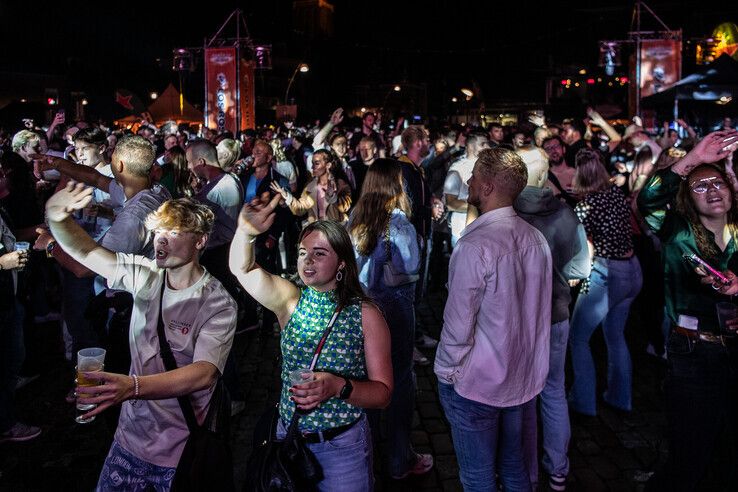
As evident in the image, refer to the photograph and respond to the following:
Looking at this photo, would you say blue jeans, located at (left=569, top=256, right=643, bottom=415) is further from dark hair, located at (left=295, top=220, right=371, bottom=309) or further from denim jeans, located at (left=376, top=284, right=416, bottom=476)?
dark hair, located at (left=295, top=220, right=371, bottom=309)

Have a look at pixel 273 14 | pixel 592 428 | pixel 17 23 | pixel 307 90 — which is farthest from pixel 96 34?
pixel 592 428

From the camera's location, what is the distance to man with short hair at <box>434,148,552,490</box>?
3031 millimetres

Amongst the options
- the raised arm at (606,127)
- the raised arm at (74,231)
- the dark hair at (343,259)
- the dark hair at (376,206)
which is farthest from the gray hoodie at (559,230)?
the raised arm at (606,127)

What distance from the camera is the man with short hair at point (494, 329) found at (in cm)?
303

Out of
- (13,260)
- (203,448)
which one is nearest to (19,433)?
(13,260)

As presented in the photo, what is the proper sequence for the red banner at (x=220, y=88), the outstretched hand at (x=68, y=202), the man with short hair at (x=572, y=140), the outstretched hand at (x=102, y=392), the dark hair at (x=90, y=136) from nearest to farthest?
the outstretched hand at (x=102, y=392)
the outstretched hand at (x=68, y=202)
the dark hair at (x=90, y=136)
the man with short hair at (x=572, y=140)
the red banner at (x=220, y=88)

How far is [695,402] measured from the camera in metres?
3.29

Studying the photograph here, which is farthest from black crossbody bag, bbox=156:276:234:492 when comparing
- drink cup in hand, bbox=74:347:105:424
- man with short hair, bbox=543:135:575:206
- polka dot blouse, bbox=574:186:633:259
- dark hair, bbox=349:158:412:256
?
man with short hair, bbox=543:135:575:206

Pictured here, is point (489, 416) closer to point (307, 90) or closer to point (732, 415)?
point (732, 415)

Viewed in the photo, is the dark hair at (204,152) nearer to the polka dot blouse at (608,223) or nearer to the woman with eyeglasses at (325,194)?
the woman with eyeglasses at (325,194)

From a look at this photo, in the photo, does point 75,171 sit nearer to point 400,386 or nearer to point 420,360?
point 400,386

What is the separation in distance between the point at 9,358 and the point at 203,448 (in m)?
3.01

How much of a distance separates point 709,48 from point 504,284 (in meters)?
25.0

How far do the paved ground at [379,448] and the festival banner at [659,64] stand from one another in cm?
1357
